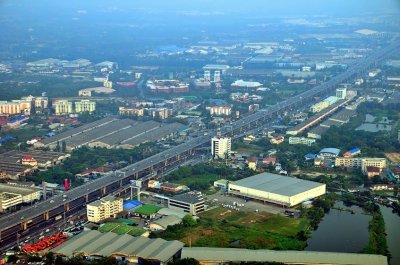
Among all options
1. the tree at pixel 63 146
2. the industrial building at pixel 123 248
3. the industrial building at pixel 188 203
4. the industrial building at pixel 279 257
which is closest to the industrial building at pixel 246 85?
the tree at pixel 63 146

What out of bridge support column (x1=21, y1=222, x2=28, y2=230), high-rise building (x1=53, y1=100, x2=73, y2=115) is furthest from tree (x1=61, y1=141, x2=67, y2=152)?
bridge support column (x1=21, y1=222, x2=28, y2=230)

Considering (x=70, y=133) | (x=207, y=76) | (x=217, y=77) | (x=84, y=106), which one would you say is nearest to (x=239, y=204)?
(x=70, y=133)

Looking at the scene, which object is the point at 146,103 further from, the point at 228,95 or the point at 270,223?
the point at 270,223

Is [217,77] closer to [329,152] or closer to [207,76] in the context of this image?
[207,76]

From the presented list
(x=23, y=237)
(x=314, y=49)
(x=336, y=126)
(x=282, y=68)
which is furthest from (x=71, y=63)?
(x=23, y=237)

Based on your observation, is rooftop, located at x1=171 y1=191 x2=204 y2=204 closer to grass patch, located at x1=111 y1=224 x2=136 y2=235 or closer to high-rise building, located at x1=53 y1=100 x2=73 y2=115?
grass patch, located at x1=111 y1=224 x2=136 y2=235
